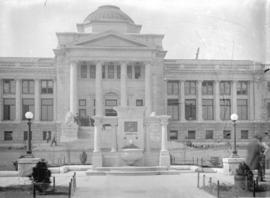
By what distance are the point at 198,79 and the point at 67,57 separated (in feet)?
65.5

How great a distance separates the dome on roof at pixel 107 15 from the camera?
81812 millimetres

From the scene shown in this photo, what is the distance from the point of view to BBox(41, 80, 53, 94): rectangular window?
265 ft

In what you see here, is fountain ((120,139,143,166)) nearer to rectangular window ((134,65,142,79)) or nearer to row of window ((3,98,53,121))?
rectangular window ((134,65,142,79))

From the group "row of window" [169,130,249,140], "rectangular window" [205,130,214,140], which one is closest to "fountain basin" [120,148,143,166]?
"row of window" [169,130,249,140]

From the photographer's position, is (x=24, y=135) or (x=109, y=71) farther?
(x=109, y=71)

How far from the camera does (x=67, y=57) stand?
75062 millimetres

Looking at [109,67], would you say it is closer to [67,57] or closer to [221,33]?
[67,57]

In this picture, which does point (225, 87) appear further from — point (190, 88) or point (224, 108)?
point (190, 88)

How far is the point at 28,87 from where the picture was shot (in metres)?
80.6

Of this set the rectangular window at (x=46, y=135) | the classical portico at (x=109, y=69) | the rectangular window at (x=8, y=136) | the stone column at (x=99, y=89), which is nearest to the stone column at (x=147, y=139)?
the classical portico at (x=109, y=69)

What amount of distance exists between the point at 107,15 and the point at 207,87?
18084 millimetres

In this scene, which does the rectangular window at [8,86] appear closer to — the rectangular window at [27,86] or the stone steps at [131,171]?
the rectangular window at [27,86]

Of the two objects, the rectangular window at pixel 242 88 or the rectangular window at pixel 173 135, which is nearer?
the rectangular window at pixel 173 135

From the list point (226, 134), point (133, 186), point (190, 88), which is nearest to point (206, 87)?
point (190, 88)
